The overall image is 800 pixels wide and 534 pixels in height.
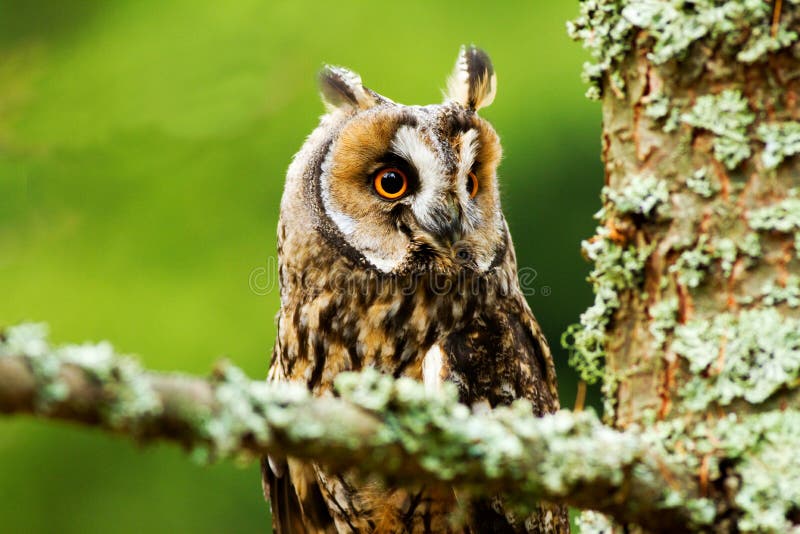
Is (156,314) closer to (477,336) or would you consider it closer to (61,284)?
(61,284)

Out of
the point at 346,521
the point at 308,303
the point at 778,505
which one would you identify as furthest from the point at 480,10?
the point at 778,505

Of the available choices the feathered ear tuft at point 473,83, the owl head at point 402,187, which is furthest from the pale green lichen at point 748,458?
the feathered ear tuft at point 473,83

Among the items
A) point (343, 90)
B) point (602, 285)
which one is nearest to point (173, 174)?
point (343, 90)

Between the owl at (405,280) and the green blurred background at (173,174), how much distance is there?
4.03 ft

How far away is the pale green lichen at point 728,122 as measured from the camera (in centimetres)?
153

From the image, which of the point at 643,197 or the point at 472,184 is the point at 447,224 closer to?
the point at 472,184

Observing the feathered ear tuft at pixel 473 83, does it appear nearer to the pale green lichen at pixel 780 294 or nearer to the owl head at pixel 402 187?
the owl head at pixel 402 187

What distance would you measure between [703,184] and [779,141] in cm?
14

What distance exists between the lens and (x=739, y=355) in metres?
1.50

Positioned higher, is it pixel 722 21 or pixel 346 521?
pixel 722 21

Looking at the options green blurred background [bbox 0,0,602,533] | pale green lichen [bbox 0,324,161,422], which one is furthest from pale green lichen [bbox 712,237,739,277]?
green blurred background [bbox 0,0,602,533]

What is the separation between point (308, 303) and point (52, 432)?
1.97 meters

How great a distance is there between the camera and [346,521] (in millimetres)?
2885

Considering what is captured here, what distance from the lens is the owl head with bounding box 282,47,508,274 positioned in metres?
2.66
